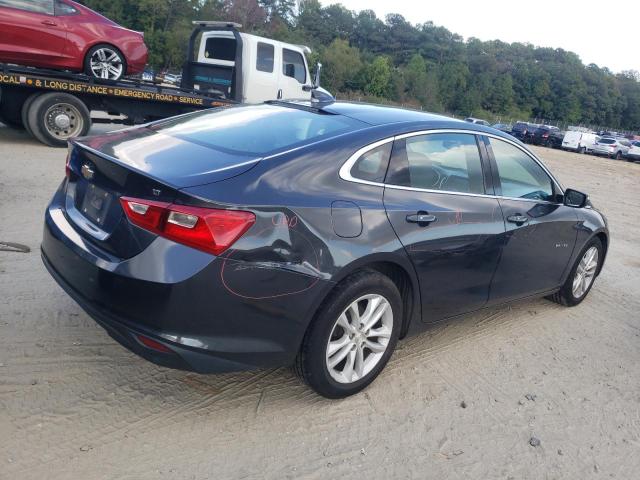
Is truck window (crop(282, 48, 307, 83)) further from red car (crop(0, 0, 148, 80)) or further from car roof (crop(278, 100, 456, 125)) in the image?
car roof (crop(278, 100, 456, 125))

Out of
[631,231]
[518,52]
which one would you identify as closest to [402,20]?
[518,52]

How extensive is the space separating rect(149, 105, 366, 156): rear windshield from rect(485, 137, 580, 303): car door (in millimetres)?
1291

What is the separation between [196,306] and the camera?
8.24ft

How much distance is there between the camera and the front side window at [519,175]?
3.99m

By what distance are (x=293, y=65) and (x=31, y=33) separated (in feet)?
16.5

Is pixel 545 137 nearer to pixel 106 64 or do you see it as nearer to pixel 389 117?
pixel 106 64

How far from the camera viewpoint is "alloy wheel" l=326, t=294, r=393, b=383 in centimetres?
304

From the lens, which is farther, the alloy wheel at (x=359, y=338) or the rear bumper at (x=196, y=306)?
the alloy wheel at (x=359, y=338)

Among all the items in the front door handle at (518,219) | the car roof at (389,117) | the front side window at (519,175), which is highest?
the car roof at (389,117)

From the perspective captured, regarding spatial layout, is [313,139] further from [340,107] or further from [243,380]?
[243,380]

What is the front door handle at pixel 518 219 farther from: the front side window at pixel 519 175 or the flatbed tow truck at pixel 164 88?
the flatbed tow truck at pixel 164 88

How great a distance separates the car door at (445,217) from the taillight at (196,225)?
96cm

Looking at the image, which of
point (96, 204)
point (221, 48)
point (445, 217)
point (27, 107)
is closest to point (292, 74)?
point (221, 48)

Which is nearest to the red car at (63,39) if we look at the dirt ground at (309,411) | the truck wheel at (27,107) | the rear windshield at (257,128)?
the truck wheel at (27,107)
